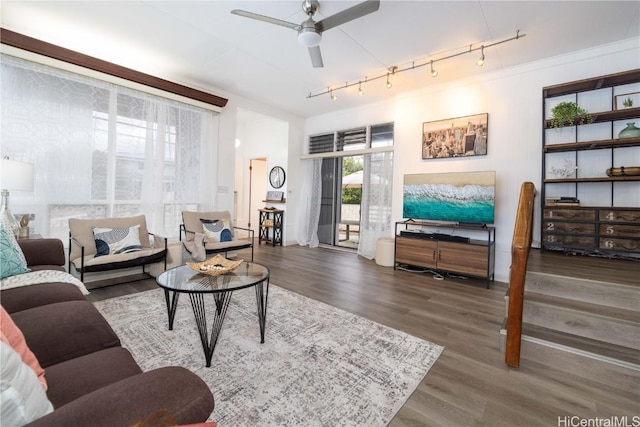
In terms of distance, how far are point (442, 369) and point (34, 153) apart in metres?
4.49

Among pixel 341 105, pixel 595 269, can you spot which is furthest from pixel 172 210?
pixel 595 269

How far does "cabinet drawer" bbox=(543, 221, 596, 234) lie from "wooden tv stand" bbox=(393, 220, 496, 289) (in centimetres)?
59

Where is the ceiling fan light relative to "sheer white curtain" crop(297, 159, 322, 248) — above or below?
above

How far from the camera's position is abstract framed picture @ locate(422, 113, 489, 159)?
409 centimetres

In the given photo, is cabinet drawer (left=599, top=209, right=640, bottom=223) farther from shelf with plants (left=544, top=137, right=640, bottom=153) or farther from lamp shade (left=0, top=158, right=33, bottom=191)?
lamp shade (left=0, top=158, right=33, bottom=191)

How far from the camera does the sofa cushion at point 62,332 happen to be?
121cm

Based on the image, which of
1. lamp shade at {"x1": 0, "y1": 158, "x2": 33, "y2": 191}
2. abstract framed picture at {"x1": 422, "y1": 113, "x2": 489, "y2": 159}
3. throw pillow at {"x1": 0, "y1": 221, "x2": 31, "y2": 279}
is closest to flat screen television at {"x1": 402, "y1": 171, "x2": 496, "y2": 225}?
abstract framed picture at {"x1": 422, "y1": 113, "x2": 489, "y2": 159}

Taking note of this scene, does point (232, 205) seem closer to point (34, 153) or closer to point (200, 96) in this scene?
point (200, 96)

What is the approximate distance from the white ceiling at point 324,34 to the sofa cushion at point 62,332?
2853 mm

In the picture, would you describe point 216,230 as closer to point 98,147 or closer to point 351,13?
point 98,147

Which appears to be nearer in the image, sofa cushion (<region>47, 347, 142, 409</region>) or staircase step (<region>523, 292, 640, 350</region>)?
sofa cushion (<region>47, 347, 142, 409</region>)

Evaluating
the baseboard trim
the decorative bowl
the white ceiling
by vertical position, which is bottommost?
the baseboard trim

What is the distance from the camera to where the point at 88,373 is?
107cm

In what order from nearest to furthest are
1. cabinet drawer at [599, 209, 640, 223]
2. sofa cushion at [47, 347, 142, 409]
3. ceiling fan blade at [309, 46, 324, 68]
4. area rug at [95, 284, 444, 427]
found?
1. sofa cushion at [47, 347, 142, 409]
2. area rug at [95, 284, 444, 427]
3. ceiling fan blade at [309, 46, 324, 68]
4. cabinet drawer at [599, 209, 640, 223]
